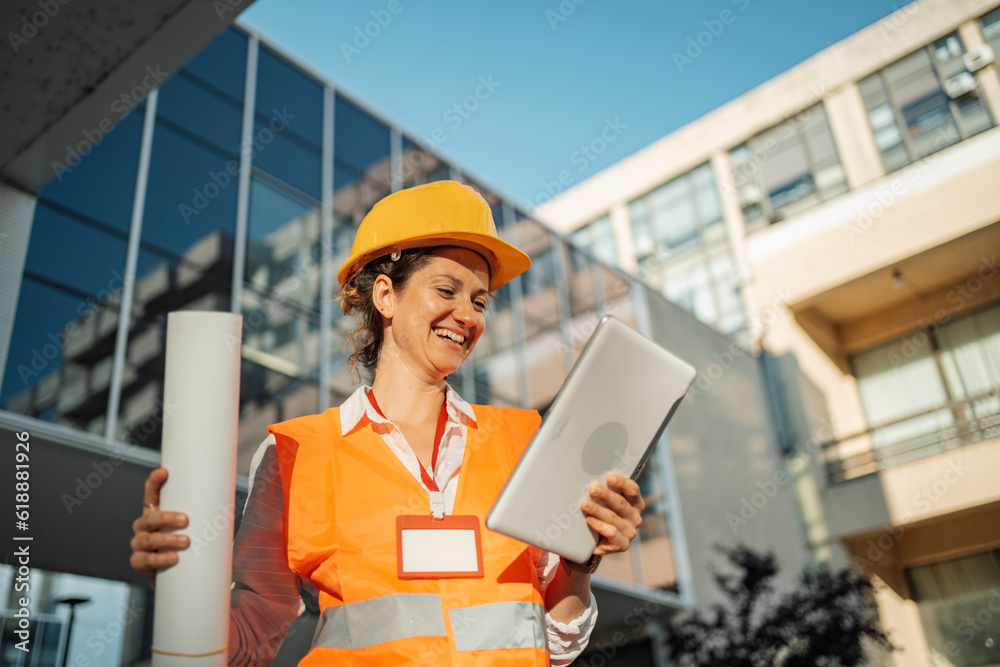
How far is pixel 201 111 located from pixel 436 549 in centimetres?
738

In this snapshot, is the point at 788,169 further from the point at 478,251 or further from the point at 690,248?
the point at 478,251

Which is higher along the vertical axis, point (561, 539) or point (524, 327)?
point (524, 327)

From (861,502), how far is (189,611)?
1466 cm

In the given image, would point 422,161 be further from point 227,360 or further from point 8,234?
point 227,360

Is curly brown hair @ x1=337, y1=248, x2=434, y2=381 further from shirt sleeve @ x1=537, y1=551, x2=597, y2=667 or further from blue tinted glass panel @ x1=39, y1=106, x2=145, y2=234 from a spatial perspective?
blue tinted glass panel @ x1=39, y1=106, x2=145, y2=234

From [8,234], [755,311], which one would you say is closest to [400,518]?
[8,234]

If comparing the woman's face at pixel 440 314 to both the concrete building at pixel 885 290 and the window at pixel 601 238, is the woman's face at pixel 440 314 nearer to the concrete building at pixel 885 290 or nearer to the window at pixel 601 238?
the concrete building at pixel 885 290

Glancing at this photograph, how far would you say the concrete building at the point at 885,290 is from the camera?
13859mm

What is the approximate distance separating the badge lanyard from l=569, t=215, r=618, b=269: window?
18.5 metres

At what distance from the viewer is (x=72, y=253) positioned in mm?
6402

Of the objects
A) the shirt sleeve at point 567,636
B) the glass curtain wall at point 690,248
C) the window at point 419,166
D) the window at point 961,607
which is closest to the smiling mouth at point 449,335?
the shirt sleeve at point 567,636

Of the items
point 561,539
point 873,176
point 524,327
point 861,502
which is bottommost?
point 561,539

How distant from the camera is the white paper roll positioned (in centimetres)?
132

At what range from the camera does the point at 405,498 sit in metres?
1.76
